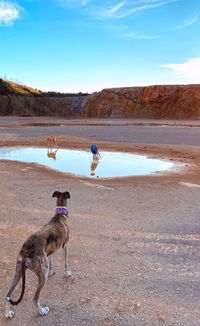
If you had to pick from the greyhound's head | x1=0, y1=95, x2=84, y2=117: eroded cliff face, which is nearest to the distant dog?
the greyhound's head

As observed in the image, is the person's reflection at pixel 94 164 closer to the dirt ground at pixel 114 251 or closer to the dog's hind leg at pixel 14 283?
the dirt ground at pixel 114 251

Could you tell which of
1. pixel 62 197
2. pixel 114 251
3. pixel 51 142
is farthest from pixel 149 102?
pixel 62 197

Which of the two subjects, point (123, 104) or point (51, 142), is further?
point (123, 104)

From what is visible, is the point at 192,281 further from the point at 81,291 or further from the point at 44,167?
the point at 44,167

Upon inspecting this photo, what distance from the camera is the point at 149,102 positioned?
72938 millimetres

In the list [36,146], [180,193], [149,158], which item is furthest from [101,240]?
[36,146]

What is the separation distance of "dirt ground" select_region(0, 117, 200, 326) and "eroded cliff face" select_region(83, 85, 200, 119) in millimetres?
61564

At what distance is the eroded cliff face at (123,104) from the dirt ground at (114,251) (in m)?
61.4

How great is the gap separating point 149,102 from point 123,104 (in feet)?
24.9

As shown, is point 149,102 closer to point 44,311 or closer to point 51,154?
point 51,154

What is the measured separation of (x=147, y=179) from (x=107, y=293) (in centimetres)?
749

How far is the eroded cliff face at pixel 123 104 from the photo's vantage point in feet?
222

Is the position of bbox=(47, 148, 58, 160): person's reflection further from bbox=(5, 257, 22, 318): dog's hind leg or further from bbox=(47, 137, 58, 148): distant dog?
bbox=(5, 257, 22, 318): dog's hind leg

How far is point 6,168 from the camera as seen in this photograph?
41.8 feet
